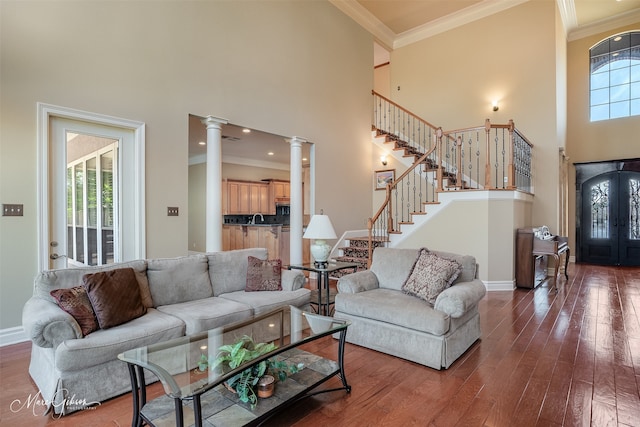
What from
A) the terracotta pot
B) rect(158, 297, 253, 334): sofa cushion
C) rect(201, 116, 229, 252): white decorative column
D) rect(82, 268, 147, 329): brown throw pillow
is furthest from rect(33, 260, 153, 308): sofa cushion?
rect(201, 116, 229, 252): white decorative column

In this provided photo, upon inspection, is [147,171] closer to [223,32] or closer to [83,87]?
[83,87]

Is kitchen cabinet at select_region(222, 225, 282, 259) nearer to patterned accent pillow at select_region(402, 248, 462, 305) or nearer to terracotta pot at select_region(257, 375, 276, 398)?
patterned accent pillow at select_region(402, 248, 462, 305)

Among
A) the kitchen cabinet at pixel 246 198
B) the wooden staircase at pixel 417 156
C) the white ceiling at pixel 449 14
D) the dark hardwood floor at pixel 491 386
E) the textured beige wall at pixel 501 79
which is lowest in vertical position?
the dark hardwood floor at pixel 491 386

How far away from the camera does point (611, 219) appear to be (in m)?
7.77

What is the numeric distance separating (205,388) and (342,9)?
7533 mm

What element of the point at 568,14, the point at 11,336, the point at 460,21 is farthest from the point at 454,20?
the point at 11,336

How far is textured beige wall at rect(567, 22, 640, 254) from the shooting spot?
7.59 meters

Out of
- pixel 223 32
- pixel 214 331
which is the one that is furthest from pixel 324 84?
pixel 214 331

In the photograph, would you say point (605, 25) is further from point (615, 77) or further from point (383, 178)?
point (383, 178)

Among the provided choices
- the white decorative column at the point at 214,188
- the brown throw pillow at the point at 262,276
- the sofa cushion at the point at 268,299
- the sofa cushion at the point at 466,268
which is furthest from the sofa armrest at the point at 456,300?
the white decorative column at the point at 214,188

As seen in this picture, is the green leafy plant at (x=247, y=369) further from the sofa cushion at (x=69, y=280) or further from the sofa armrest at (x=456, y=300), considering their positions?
the sofa armrest at (x=456, y=300)

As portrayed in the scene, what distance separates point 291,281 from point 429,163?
4983mm

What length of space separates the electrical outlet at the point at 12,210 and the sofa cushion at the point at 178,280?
141cm

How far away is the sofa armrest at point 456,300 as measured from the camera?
265 centimetres
